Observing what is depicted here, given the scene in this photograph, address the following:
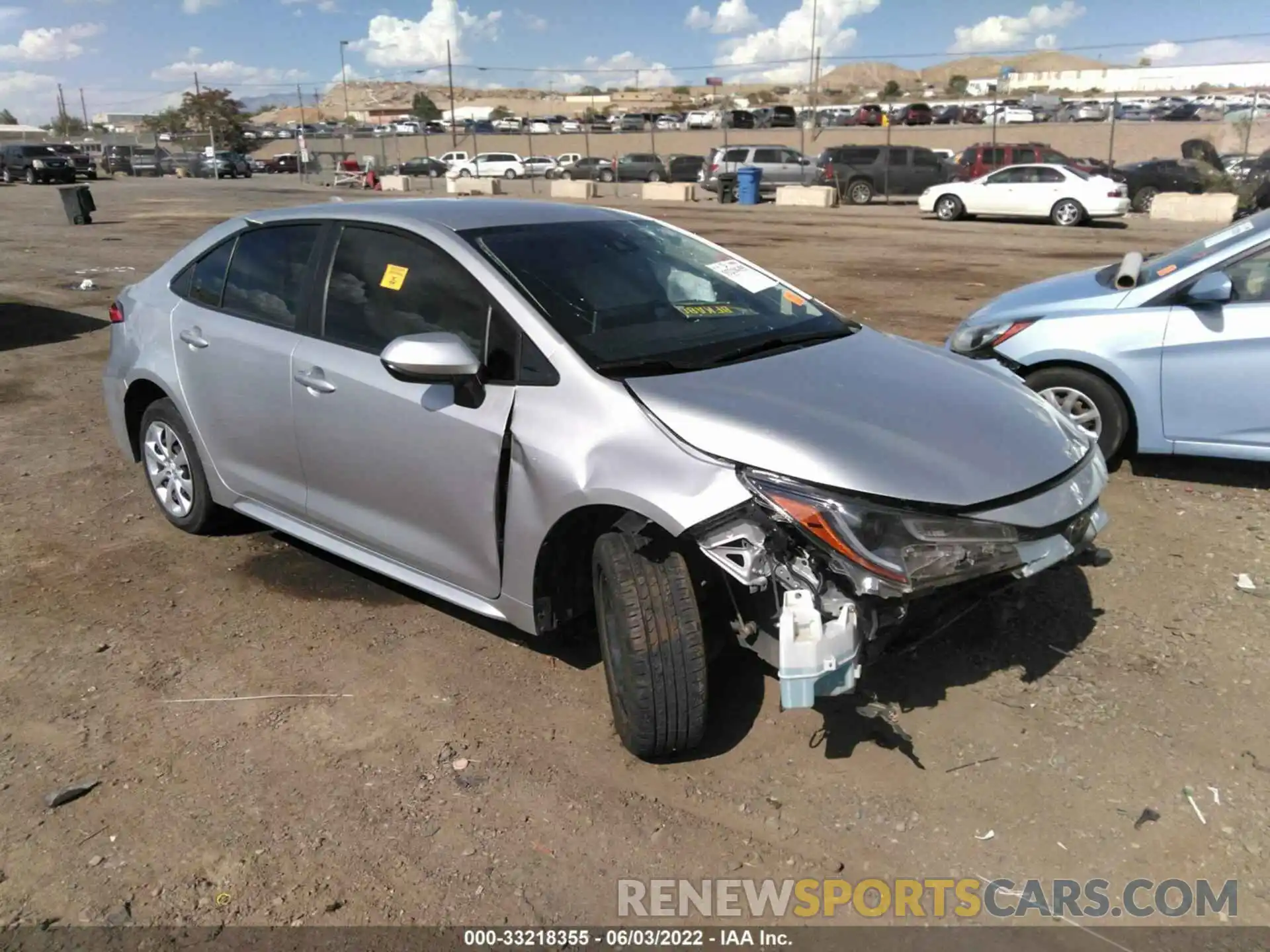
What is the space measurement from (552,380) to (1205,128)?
152 ft

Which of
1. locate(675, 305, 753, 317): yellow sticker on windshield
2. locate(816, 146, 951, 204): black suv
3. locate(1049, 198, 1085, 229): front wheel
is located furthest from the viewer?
locate(816, 146, 951, 204): black suv

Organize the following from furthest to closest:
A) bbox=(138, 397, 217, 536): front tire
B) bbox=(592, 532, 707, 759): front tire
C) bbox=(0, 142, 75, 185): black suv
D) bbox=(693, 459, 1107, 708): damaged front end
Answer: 1. bbox=(0, 142, 75, 185): black suv
2. bbox=(138, 397, 217, 536): front tire
3. bbox=(592, 532, 707, 759): front tire
4. bbox=(693, 459, 1107, 708): damaged front end

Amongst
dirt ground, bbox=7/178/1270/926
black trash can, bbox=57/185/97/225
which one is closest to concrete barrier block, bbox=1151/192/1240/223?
dirt ground, bbox=7/178/1270/926

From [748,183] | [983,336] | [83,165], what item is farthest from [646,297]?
[83,165]

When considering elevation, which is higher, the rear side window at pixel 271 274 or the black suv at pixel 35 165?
the black suv at pixel 35 165

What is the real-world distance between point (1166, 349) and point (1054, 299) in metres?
0.78

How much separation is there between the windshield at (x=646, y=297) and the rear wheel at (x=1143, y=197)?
26875mm

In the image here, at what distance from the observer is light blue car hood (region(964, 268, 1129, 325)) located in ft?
18.6

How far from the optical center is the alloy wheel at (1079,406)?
5562 millimetres

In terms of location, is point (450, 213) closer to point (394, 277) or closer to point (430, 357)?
point (394, 277)

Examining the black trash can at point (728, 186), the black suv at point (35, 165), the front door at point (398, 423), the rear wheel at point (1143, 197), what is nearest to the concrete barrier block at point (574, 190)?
the black trash can at point (728, 186)

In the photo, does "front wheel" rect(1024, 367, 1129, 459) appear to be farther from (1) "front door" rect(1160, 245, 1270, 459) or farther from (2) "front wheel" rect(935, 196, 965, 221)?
(2) "front wheel" rect(935, 196, 965, 221)

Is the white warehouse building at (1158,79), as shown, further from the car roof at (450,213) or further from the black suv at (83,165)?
the car roof at (450,213)

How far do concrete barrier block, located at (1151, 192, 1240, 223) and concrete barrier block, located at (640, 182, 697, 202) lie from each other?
14840 millimetres
